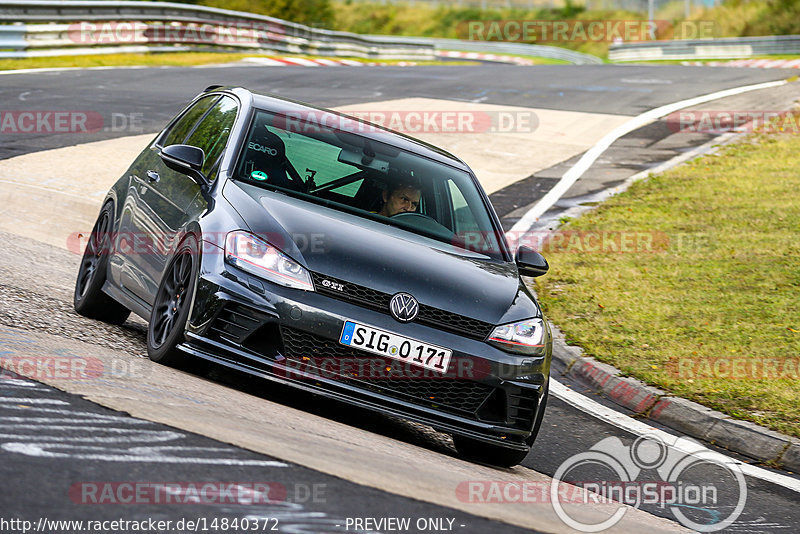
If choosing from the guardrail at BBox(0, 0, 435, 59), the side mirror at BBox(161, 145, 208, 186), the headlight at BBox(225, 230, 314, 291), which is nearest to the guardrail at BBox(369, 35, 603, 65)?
the guardrail at BBox(0, 0, 435, 59)

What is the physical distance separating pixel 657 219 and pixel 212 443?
994cm

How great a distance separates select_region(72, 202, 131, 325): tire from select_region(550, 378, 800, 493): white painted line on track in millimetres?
3123

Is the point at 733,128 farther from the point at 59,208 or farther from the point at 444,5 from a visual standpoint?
the point at 444,5

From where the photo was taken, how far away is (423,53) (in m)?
48.5

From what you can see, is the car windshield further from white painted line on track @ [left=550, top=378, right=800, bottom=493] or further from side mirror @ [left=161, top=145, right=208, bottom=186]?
white painted line on track @ [left=550, top=378, right=800, bottom=493]

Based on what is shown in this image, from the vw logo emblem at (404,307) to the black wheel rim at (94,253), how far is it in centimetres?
269
